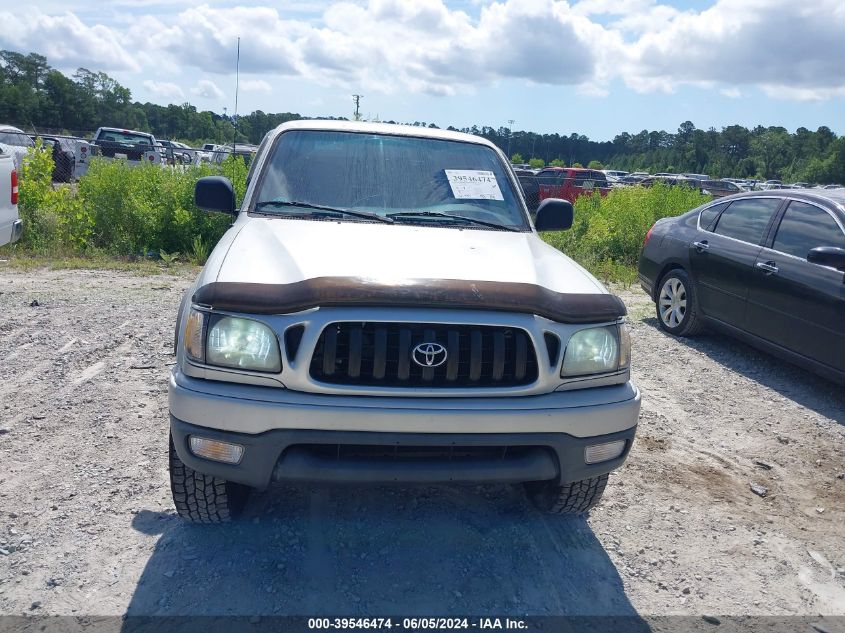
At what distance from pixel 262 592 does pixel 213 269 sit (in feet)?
4.32

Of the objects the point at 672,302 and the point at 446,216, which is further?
the point at 672,302

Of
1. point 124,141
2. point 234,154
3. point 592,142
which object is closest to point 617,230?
point 234,154

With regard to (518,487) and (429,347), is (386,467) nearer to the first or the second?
(429,347)

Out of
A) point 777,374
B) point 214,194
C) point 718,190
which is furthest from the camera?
point 718,190

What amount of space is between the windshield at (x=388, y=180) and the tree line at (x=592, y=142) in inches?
1344

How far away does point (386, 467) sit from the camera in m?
2.67

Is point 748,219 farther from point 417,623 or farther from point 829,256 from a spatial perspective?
point 417,623

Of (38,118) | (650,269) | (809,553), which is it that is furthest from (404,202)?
(38,118)

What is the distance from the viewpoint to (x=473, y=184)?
427 cm

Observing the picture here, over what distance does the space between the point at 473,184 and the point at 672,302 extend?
395 centimetres

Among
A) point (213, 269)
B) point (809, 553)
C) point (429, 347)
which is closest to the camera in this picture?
point (429, 347)

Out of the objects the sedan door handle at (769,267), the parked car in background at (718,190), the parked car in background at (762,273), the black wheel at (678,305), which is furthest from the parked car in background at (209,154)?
the sedan door handle at (769,267)

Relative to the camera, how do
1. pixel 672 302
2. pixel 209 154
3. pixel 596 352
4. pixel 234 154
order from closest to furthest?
pixel 596 352, pixel 672 302, pixel 234 154, pixel 209 154

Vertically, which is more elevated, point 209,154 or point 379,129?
point 209,154
